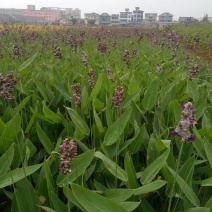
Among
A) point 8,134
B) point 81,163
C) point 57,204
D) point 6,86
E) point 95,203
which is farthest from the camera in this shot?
point 6,86

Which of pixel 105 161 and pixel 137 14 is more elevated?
pixel 105 161

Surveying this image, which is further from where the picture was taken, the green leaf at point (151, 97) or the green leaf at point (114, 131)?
the green leaf at point (151, 97)

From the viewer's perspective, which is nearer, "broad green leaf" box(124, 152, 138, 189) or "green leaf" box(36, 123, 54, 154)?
"broad green leaf" box(124, 152, 138, 189)

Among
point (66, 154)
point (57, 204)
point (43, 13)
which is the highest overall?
point (66, 154)

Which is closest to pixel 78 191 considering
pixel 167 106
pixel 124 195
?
pixel 124 195

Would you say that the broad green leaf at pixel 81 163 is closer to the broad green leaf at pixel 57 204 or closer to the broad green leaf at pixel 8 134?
the broad green leaf at pixel 57 204

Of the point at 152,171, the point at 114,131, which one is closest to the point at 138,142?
the point at 114,131

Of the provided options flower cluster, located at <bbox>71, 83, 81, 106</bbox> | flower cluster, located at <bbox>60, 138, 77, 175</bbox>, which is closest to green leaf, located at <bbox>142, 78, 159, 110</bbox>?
flower cluster, located at <bbox>71, 83, 81, 106</bbox>

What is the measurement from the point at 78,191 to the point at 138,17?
108 metres

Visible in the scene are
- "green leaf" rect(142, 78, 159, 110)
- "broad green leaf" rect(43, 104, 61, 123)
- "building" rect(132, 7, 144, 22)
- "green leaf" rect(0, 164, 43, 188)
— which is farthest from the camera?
"building" rect(132, 7, 144, 22)

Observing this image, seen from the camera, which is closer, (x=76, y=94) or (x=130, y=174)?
(x=130, y=174)

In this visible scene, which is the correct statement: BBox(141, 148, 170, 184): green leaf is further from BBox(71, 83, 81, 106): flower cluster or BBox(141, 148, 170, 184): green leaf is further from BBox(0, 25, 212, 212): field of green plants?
BBox(71, 83, 81, 106): flower cluster

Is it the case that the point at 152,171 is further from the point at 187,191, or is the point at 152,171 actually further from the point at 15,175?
the point at 15,175

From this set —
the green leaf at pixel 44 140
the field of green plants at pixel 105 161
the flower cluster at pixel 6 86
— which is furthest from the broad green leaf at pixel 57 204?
the flower cluster at pixel 6 86
